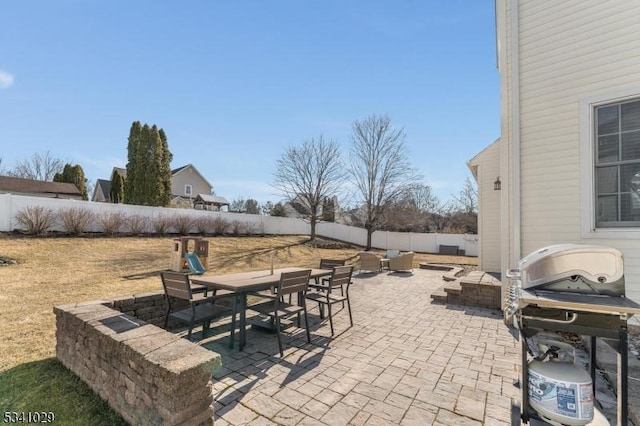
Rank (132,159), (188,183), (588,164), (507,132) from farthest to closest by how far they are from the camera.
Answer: (188,183), (132,159), (507,132), (588,164)

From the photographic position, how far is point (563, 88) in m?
4.61

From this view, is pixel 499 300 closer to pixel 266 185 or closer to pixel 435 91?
pixel 435 91

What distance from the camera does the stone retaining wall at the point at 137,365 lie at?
80.9 inches

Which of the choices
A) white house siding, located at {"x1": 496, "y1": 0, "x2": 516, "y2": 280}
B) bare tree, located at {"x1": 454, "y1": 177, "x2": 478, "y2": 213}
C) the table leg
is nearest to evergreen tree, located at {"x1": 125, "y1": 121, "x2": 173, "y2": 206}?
the table leg

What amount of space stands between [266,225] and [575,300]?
22.5 meters

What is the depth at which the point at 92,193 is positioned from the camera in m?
35.8

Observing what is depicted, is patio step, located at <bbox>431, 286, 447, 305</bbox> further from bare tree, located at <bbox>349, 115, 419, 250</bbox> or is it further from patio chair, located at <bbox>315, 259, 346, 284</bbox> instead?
bare tree, located at <bbox>349, 115, 419, 250</bbox>

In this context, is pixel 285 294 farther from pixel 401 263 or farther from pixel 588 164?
pixel 401 263

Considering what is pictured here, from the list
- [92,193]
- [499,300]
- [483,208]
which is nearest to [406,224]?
[483,208]

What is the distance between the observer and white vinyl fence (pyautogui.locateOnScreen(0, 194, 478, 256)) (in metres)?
12.5

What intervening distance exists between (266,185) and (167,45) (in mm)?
16075

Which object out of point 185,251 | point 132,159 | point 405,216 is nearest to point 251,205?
point 132,159

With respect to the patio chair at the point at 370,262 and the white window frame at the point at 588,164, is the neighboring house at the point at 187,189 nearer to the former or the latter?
the patio chair at the point at 370,262

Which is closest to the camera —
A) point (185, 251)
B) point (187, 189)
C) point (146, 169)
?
point (185, 251)
